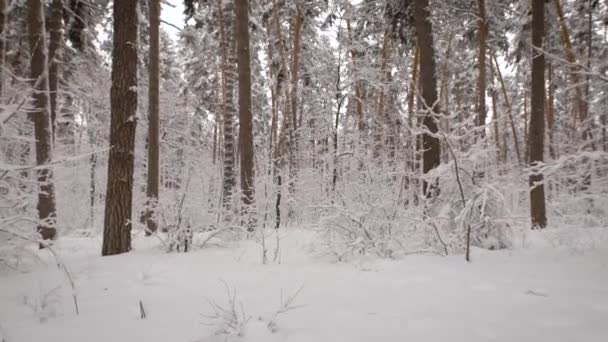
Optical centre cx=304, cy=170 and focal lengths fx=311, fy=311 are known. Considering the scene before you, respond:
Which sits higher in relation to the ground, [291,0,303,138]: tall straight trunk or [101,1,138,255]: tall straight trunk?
[291,0,303,138]: tall straight trunk

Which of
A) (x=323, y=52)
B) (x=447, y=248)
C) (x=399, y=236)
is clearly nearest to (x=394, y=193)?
(x=399, y=236)

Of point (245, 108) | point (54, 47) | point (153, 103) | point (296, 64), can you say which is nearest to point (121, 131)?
point (245, 108)

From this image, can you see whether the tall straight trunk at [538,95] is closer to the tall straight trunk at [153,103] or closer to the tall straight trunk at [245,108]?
the tall straight trunk at [245,108]

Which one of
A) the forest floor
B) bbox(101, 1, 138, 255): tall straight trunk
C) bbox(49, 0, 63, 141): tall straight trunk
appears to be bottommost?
the forest floor

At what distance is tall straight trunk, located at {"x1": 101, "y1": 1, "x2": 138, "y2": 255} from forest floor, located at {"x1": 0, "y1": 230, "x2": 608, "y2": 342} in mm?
742

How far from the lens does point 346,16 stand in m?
11.8

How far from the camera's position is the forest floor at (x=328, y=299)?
2004 mm

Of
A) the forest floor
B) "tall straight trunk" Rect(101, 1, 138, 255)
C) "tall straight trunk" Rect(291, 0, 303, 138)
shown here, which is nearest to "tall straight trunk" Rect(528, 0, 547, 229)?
the forest floor

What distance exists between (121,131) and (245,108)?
3245mm

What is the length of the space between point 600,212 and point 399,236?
2657 millimetres

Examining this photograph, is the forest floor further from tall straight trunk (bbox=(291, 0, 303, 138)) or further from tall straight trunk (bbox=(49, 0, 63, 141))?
tall straight trunk (bbox=(291, 0, 303, 138))

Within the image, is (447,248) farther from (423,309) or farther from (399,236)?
(423,309)

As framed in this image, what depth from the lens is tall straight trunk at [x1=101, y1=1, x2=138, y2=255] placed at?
4.75 meters

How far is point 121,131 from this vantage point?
15.6 ft
